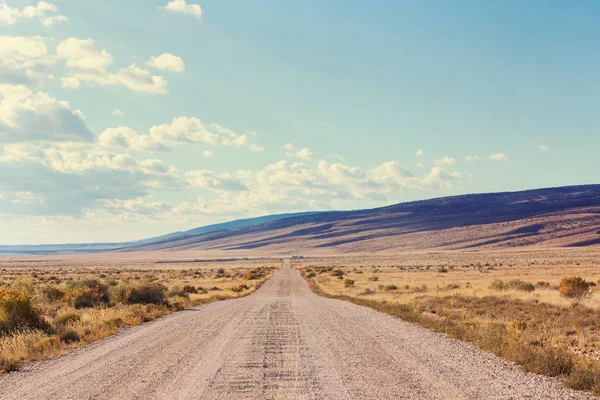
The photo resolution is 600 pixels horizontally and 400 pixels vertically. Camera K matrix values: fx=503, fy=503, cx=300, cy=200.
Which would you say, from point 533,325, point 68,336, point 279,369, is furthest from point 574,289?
point 68,336

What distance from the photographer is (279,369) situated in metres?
11.3

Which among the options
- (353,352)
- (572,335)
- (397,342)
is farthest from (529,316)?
(353,352)

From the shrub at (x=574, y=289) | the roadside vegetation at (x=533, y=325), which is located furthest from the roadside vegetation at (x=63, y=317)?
the shrub at (x=574, y=289)

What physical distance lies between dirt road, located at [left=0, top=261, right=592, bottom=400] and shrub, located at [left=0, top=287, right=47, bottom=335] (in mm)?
3326

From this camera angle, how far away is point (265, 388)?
960cm

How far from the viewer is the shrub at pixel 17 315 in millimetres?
17406

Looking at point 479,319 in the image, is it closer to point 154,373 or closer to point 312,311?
point 312,311

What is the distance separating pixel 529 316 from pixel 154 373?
53.7 ft

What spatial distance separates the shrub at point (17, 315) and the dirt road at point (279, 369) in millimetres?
3326

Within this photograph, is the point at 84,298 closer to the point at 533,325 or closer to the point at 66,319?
the point at 66,319

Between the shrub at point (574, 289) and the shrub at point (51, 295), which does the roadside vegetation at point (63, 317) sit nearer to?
the shrub at point (51, 295)

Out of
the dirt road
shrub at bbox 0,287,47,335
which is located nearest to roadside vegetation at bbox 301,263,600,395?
the dirt road

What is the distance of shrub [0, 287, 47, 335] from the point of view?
1741 centimetres

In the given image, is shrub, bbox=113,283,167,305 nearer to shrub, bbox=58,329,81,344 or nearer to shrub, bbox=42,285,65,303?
shrub, bbox=42,285,65,303
